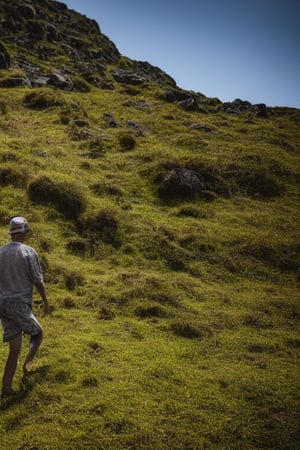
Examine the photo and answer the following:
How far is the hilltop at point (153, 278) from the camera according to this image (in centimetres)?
779

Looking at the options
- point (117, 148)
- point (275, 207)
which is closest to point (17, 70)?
point (117, 148)

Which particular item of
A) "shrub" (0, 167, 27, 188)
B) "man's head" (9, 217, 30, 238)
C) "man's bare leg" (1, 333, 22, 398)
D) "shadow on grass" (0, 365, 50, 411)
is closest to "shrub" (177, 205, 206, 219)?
"shrub" (0, 167, 27, 188)

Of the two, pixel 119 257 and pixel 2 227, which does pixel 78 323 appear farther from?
pixel 2 227

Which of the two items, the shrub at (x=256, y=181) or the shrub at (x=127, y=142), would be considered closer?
the shrub at (x=256, y=181)

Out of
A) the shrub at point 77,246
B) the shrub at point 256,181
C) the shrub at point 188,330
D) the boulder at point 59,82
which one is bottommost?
the shrub at point 188,330

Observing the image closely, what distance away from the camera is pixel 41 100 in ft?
131

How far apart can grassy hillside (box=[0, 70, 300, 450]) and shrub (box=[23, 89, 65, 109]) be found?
225 centimetres

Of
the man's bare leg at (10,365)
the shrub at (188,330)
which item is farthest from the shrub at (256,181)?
the man's bare leg at (10,365)

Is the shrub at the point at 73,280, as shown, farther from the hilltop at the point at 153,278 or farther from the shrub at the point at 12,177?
the shrub at the point at 12,177

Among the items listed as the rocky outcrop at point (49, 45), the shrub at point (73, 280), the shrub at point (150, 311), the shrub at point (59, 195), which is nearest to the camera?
the shrub at point (150, 311)

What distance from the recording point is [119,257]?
17172mm

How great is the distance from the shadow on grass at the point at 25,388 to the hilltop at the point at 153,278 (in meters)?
0.05

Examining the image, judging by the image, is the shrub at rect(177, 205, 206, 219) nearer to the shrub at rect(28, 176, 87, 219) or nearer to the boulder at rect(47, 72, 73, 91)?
the shrub at rect(28, 176, 87, 219)

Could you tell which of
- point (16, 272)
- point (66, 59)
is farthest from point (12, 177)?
point (66, 59)
